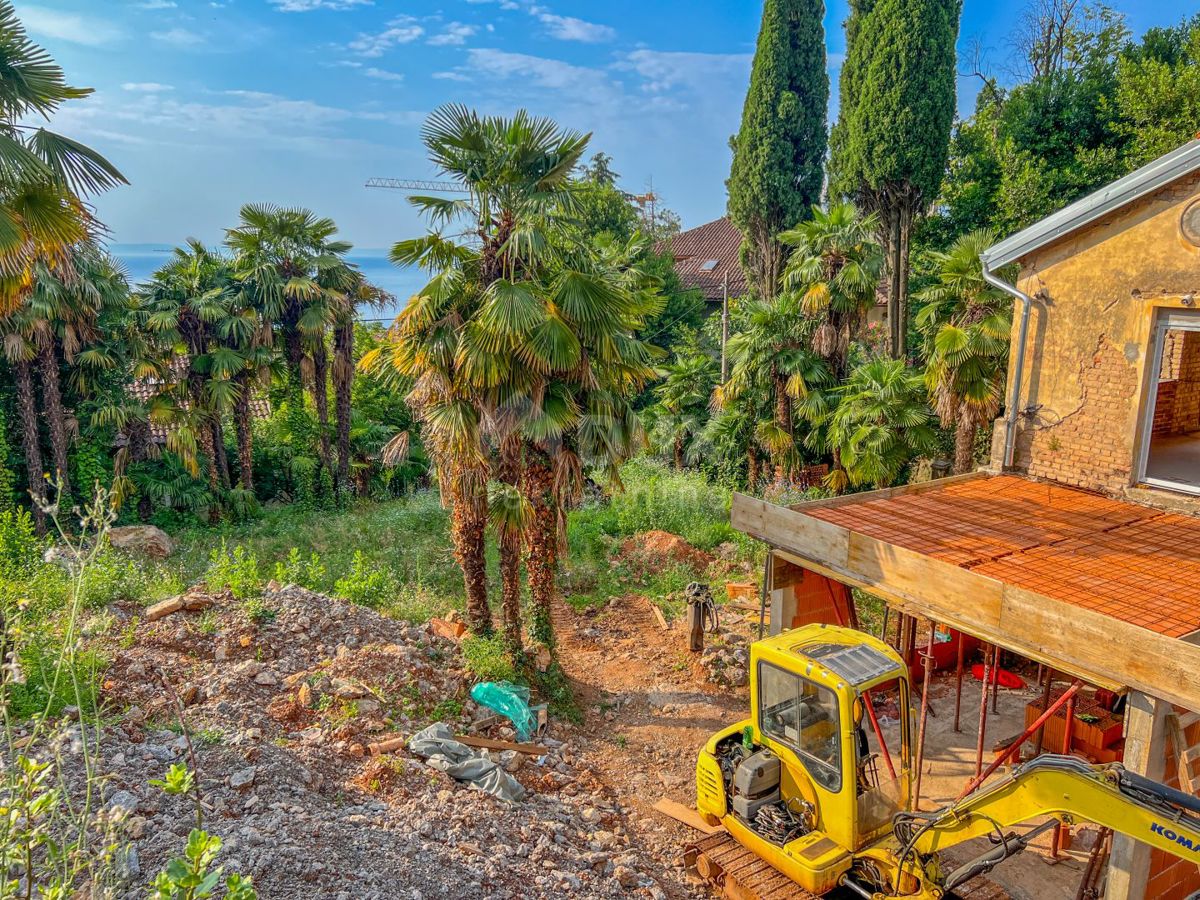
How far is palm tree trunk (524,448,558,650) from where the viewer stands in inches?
407

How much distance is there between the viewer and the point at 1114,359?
399 inches

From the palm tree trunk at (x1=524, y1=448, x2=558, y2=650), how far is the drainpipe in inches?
262

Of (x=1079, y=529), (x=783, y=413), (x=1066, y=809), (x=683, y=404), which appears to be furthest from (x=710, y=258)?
(x=1066, y=809)

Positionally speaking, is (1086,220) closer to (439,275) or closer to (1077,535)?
(1077,535)

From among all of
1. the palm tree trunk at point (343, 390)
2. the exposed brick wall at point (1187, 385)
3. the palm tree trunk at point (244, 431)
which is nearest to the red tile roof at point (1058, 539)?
the exposed brick wall at point (1187, 385)

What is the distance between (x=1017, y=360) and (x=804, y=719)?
7273 mm

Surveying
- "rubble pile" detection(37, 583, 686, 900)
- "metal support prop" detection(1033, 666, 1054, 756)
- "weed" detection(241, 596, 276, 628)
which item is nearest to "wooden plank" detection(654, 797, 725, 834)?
"rubble pile" detection(37, 583, 686, 900)

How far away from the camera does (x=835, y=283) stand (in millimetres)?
18375

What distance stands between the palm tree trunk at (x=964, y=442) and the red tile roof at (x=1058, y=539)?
3.70 meters

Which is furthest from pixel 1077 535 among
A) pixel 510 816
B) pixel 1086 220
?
pixel 510 816

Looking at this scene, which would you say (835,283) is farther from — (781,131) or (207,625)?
(207,625)

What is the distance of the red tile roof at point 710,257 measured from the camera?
3406cm

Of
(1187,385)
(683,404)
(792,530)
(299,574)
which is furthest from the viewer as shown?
(683,404)

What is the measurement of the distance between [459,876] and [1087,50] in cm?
2663
